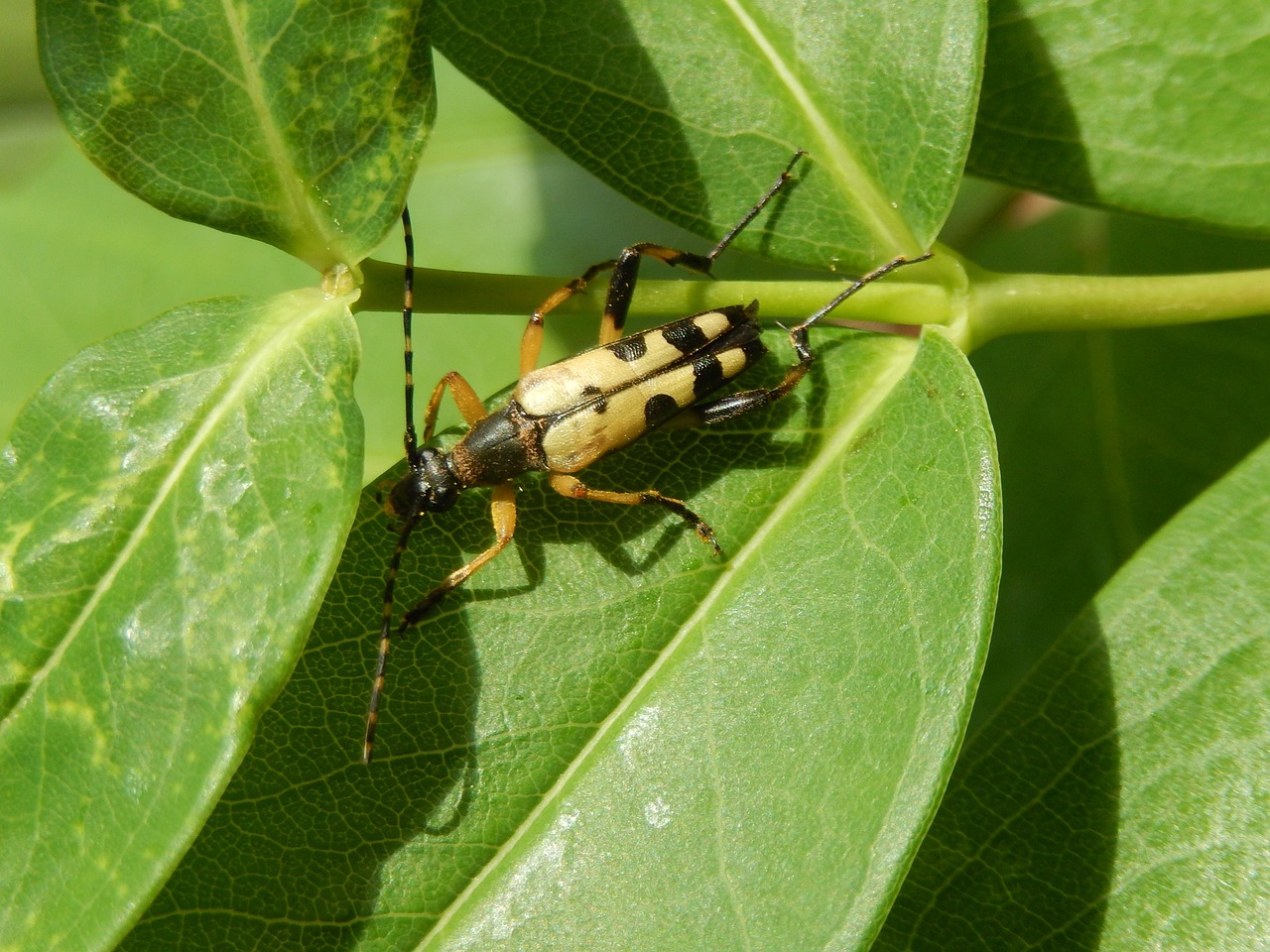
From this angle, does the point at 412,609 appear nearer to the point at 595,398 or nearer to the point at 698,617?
the point at 698,617

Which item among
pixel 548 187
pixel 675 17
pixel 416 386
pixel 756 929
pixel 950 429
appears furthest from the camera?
pixel 548 187

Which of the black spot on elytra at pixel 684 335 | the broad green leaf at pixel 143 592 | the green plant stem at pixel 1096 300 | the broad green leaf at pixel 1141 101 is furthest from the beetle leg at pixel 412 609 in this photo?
the broad green leaf at pixel 1141 101

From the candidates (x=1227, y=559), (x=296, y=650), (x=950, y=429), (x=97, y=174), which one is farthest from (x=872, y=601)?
(x=97, y=174)

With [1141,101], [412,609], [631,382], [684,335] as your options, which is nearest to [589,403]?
[631,382]

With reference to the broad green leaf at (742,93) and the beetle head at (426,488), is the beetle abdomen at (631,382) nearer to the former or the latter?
the beetle head at (426,488)

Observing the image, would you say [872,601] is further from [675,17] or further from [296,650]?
[675,17]

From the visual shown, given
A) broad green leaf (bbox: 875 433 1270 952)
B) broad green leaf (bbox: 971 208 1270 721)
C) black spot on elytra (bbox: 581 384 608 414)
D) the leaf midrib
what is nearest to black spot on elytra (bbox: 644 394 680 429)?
black spot on elytra (bbox: 581 384 608 414)
